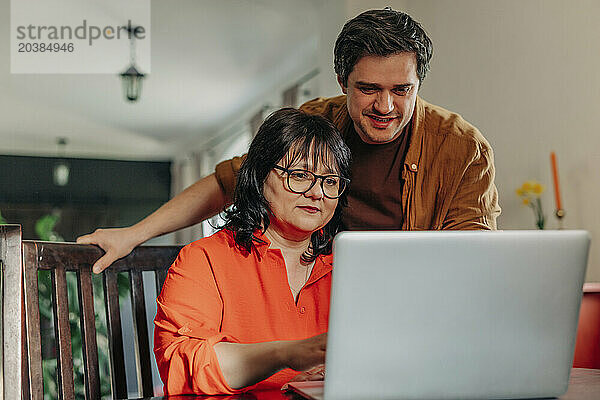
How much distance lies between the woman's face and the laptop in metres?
0.47

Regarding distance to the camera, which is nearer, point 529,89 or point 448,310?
point 448,310

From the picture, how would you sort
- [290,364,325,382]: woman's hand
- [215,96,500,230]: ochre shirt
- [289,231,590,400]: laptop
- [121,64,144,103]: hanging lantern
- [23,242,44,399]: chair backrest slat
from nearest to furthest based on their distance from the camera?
1. [289,231,590,400]: laptop
2. [290,364,325,382]: woman's hand
3. [23,242,44,399]: chair backrest slat
4. [215,96,500,230]: ochre shirt
5. [121,64,144,103]: hanging lantern

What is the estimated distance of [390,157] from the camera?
5.00ft

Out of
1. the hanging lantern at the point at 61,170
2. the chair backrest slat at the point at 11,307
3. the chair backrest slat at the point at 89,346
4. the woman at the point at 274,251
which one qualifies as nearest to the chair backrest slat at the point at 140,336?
the chair backrest slat at the point at 89,346

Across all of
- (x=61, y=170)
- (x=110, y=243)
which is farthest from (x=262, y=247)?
(x=61, y=170)

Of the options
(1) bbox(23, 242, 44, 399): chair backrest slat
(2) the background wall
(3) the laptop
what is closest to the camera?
(3) the laptop

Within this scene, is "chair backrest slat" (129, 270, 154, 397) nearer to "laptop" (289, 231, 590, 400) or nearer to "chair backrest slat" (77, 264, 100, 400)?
"chair backrest slat" (77, 264, 100, 400)

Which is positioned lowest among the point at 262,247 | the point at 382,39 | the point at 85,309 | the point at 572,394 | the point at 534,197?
the point at 572,394

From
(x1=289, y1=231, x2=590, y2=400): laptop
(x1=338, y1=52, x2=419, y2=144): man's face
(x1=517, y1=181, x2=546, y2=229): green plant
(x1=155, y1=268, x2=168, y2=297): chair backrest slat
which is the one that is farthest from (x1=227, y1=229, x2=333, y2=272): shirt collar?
(x1=517, y1=181, x2=546, y2=229): green plant

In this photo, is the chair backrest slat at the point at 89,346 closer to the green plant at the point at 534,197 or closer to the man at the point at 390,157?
the man at the point at 390,157

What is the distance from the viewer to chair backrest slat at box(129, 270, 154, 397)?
1333mm

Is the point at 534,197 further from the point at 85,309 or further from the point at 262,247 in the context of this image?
the point at 85,309

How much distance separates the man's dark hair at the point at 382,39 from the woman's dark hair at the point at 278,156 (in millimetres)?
191

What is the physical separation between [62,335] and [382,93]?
78 centimetres
